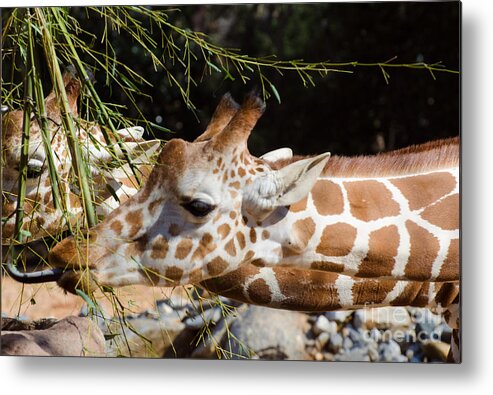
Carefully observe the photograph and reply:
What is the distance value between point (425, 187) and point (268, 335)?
2.34 ft

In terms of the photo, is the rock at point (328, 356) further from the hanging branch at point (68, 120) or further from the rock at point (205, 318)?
the hanging branch at point (68, 120)

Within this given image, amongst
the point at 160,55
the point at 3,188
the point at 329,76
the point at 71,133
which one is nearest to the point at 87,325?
the point at 3,188

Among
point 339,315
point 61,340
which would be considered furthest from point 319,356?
point 61,340

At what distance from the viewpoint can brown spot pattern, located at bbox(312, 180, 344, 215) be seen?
2.88 meters

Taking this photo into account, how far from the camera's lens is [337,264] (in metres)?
2.86

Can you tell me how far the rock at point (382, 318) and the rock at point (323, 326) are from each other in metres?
0.07

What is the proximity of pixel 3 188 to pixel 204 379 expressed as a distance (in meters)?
0.96

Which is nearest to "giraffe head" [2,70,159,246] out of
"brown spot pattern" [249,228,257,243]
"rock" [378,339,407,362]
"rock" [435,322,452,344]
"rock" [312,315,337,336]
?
"brown spot pattern" [249,228,257,243]

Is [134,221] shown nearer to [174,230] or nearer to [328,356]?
[174,230]

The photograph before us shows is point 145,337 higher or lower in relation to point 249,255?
lower

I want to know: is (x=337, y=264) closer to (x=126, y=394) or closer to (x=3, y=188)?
(x=126, y=394)

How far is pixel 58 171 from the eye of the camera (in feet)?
9.89

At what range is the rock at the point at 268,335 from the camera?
297 centimetres

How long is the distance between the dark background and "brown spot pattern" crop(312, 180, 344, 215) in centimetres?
13
